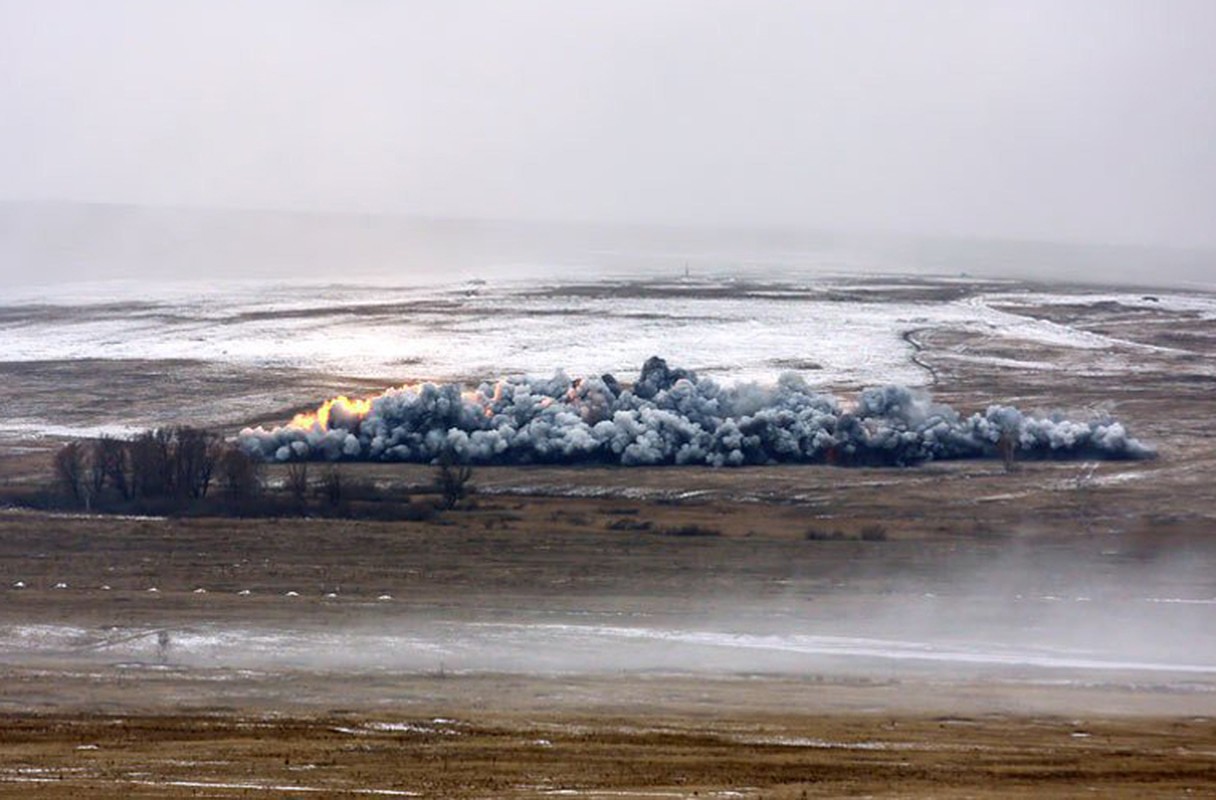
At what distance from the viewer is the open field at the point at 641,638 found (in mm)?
25578

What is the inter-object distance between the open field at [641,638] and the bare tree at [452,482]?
2.86 ft

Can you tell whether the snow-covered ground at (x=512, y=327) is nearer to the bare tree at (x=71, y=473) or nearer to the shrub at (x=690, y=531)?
the bare tree at (x=71, y=473)

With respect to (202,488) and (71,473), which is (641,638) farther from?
(71,473)

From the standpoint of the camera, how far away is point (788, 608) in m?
40.1

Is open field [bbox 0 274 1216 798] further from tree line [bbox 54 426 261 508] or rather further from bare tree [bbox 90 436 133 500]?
bare tree [bbox 90 436 133 500]

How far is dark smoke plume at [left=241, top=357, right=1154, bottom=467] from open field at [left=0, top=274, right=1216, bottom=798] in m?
1.22

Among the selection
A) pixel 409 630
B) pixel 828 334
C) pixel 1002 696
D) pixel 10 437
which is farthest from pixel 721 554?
pixel 828 334

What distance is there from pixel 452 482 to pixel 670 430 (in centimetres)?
996

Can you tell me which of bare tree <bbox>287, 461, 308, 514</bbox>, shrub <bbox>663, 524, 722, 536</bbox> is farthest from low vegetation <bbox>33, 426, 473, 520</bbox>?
shrub <bbox>663, 524, 722, 536</bbox>

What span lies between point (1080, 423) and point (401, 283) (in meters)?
96.5

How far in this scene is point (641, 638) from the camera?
120 ft

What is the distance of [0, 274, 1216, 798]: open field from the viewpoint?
25578 millimetres

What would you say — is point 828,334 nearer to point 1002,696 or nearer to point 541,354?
point 541,354

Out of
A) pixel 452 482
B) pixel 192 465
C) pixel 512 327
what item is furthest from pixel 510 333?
pixel 192 465
